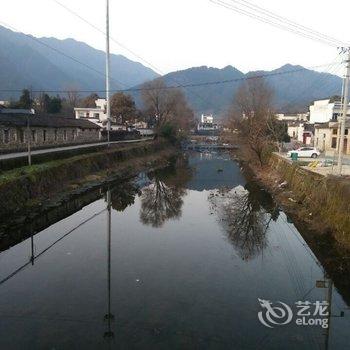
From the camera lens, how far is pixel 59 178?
116ft

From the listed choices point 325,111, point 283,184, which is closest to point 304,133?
point 325,111

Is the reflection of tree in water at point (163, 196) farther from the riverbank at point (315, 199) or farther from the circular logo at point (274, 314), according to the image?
the circular logo at point (274, 314)

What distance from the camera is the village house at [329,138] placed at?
5319cm

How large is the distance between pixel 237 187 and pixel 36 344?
34.7 meters

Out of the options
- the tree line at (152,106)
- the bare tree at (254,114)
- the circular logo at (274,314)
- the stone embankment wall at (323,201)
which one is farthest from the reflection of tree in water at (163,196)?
the tree line at (152,106)

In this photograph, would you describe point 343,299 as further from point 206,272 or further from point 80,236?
point 80,236

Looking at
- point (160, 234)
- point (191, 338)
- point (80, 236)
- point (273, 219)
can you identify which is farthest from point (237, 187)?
point (191, 338)

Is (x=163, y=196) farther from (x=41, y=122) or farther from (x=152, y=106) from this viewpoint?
(x=152, y=106)

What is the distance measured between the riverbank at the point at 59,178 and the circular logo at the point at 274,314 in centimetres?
1649

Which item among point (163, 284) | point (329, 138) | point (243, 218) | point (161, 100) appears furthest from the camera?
point (161, 100)

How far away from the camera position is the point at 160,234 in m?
24.4

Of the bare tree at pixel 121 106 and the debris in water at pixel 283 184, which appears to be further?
the bare tree at pixel 121 106

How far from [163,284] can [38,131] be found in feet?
124

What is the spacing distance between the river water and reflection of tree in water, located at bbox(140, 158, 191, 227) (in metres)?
0.38
